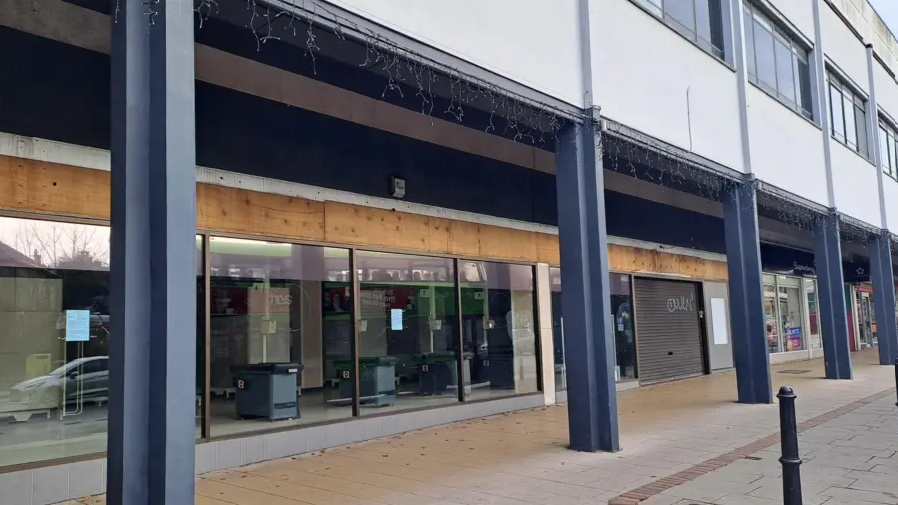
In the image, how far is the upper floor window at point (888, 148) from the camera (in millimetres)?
22042

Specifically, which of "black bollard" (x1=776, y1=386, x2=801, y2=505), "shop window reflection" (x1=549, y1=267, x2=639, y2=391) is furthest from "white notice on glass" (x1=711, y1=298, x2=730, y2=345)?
"black bollard" (x1=776, y1=386, x2=801, y2=505)

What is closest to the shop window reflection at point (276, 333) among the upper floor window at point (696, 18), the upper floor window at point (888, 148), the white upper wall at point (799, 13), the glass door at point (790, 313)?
the upper floor window at point (696, 18)

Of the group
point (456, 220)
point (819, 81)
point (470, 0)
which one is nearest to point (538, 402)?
point (456, 220)

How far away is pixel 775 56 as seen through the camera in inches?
588

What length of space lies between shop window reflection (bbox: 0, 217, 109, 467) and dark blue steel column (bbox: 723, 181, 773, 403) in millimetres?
10129

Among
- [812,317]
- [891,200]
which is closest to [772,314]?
[812,317]

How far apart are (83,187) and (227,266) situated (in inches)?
72.8

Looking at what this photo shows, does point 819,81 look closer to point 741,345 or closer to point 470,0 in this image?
point 741,345

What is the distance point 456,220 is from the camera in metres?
10.9

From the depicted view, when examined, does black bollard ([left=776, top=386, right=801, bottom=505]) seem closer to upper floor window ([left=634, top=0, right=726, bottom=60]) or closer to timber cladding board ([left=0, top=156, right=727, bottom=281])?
timber cladding board ([left=0, top=156, right=727, bottom=281])

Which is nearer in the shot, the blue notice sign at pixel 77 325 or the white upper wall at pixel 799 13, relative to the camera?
the blue notice sign at pixel 77 325

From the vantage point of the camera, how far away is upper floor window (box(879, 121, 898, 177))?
22.0 m

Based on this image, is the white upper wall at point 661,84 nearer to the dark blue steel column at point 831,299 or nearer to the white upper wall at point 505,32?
the white upper wall at point 505,32

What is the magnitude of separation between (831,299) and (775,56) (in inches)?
233
